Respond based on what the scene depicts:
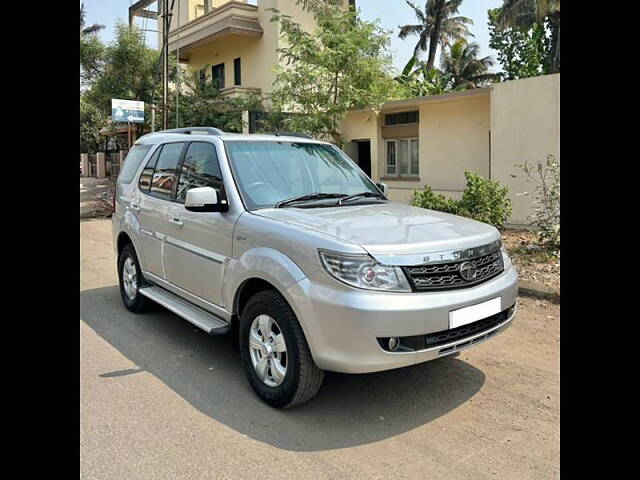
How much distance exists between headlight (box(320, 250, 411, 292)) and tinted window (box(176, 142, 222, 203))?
162cm

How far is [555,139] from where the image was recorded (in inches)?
453

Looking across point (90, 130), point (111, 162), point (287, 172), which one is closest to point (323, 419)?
point (287, 172)

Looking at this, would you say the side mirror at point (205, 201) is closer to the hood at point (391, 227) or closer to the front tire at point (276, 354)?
the hood at point (391, 227)

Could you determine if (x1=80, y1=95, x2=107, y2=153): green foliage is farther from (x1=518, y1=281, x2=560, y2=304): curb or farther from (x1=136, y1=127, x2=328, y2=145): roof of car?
(x1=518, y1=281, x2=560, y2=304): curb

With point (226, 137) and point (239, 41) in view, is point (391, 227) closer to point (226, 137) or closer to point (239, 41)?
point (226, 137)

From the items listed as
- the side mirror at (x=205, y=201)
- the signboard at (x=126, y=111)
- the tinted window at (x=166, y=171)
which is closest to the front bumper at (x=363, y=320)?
the side mirror at (x=205, y=201)

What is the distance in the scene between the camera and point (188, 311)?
15.5 ft

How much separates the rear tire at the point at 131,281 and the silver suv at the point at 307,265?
46 cm

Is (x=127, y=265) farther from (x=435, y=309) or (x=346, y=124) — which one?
(x=346, y=124)

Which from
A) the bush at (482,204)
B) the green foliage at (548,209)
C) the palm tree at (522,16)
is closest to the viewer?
the green foliage at (548,209)

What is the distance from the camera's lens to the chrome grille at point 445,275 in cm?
335

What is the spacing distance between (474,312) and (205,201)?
208 centimetres
